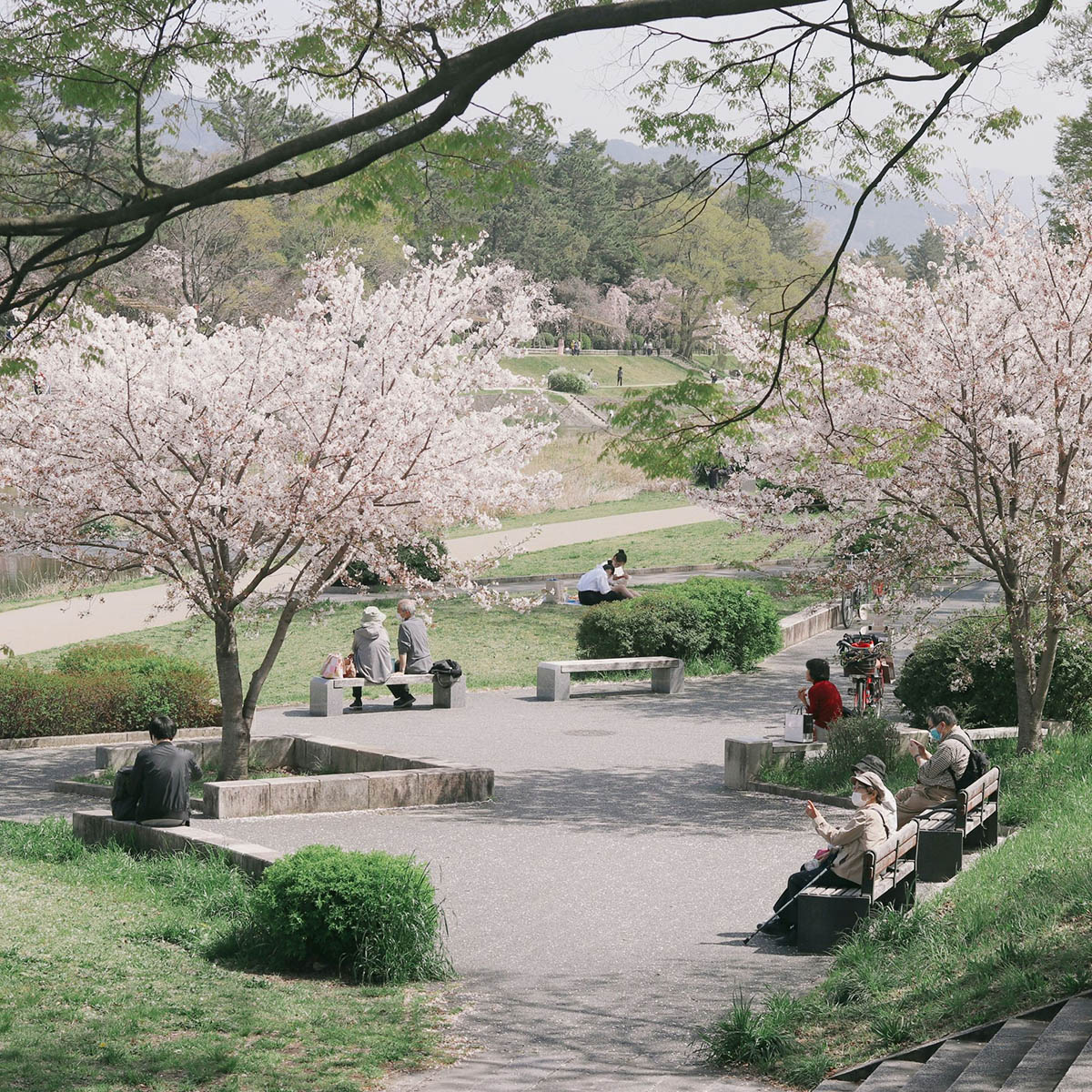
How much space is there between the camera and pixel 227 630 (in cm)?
1401

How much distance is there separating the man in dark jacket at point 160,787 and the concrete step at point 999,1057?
705 cm

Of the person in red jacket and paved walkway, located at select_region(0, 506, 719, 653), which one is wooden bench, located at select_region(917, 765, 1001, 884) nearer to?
the person in red jacket

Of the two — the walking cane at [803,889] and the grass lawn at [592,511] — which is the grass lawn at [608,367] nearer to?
the grass lawn at [592,511]

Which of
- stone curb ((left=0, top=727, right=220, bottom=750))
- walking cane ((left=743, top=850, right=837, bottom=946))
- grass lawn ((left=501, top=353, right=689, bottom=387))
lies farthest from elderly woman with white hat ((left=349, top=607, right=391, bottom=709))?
grass lawn ((left=501, top=353, right=689, bottom=387))

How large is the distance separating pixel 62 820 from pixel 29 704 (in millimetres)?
5594

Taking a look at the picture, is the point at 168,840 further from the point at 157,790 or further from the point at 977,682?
the point at 977,682

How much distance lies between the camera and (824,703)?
51.4 feet

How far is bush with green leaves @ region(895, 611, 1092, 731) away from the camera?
16.6m

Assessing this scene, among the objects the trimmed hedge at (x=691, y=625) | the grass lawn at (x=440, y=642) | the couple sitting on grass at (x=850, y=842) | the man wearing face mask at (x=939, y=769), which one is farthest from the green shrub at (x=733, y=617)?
the couple sitting on grass at (x=850, y=842)

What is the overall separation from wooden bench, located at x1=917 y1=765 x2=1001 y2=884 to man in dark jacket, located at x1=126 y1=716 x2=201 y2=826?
19.1 ft

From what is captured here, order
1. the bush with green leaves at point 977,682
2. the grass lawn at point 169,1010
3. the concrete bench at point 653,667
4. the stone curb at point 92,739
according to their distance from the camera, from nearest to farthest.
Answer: the grass lawn at point 169,1010 < the bush with green leaves at point 977,682 < the stone curb at point 92,739 < the concrete bench at point 653,667

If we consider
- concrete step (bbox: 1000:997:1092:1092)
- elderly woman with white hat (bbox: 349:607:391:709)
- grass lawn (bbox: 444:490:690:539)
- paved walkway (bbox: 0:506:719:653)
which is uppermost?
grass lawn (bbox: 444:490:690:539)

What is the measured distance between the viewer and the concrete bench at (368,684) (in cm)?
1934

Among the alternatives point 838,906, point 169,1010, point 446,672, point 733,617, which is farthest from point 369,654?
point 169,1010
